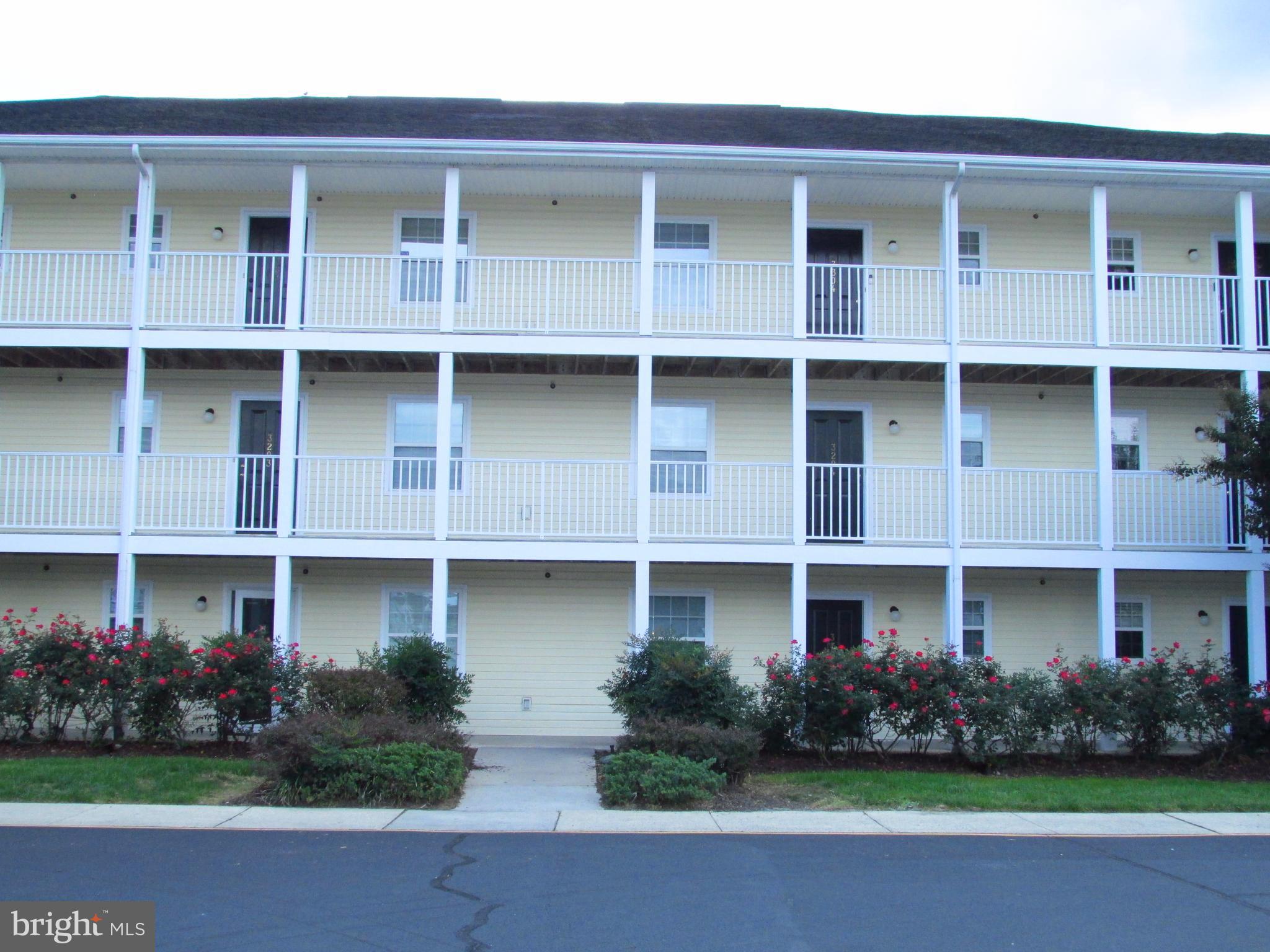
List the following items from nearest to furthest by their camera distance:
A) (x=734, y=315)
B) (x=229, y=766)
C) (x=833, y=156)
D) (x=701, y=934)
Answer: (x=701, y=934)
(x=229, y=766)
(x=833, y=156)
(x=734, y=315)

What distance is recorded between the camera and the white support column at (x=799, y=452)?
45.4 ft

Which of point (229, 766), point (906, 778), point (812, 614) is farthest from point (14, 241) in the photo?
point (906, 778)

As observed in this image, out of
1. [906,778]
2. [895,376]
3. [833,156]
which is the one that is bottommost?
[906,778]

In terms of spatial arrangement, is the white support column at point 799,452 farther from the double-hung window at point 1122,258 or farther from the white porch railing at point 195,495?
the white porch railing at point 195,495

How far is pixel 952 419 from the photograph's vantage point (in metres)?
13.9

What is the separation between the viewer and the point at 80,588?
14.8 metres

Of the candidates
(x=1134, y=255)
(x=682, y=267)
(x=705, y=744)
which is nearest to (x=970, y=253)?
(x=1134, y=255)

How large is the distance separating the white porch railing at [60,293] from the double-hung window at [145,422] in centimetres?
144

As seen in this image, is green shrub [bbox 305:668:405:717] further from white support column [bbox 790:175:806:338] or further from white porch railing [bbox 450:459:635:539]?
white support column [bbox 790:175:806:338]

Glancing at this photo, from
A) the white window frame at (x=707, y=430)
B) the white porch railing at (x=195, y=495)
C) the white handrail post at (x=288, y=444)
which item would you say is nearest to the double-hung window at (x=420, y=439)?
the white handrail post at (x=288, y=444)

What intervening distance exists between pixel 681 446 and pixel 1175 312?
7.49 meters

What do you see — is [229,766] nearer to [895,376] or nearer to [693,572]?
[693,572]

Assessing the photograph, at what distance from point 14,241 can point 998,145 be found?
14845 millimetres

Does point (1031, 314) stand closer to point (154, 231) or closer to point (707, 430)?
point (707, 430)
